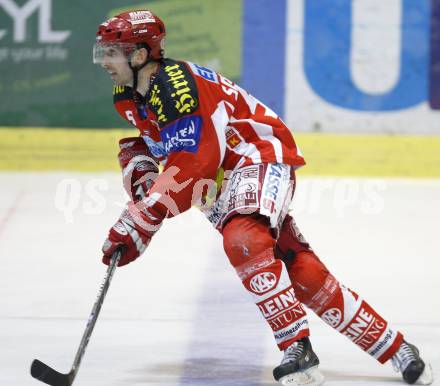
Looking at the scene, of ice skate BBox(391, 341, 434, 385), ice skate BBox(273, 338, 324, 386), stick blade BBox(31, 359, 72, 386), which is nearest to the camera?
stick blade BBox(31, 359, 72, 386)

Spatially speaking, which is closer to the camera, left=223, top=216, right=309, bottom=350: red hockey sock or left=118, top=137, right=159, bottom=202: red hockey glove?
left=223, top=216, right=309, bottom=350: red hockey sock

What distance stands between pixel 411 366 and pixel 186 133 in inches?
39.2

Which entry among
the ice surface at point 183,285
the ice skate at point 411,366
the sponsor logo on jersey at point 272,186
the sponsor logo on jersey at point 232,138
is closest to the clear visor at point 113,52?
the sponsor logo on jersey at point 232,138

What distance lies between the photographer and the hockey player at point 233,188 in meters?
3.60

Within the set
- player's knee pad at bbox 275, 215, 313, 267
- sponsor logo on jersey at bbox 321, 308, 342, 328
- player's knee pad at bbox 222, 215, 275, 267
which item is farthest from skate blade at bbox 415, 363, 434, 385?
player's knee pad at bbox 222, 215, 275, 267

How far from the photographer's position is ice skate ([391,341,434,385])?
3760 mm

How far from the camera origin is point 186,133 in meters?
3.58

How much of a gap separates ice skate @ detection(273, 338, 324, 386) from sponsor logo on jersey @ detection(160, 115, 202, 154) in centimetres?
67

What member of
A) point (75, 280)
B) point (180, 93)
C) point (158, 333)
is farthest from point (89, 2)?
point (180, 93)

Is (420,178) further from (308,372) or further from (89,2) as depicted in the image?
(308,372)

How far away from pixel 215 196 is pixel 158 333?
784 mm

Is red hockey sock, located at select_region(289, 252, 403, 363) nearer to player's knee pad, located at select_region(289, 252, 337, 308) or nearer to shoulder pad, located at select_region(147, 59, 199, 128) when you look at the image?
player's knee pad, located at select_region(289, 252, 337, 308)

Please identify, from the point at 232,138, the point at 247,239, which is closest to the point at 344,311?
the point at 247,239

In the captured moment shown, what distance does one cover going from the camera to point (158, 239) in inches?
241
